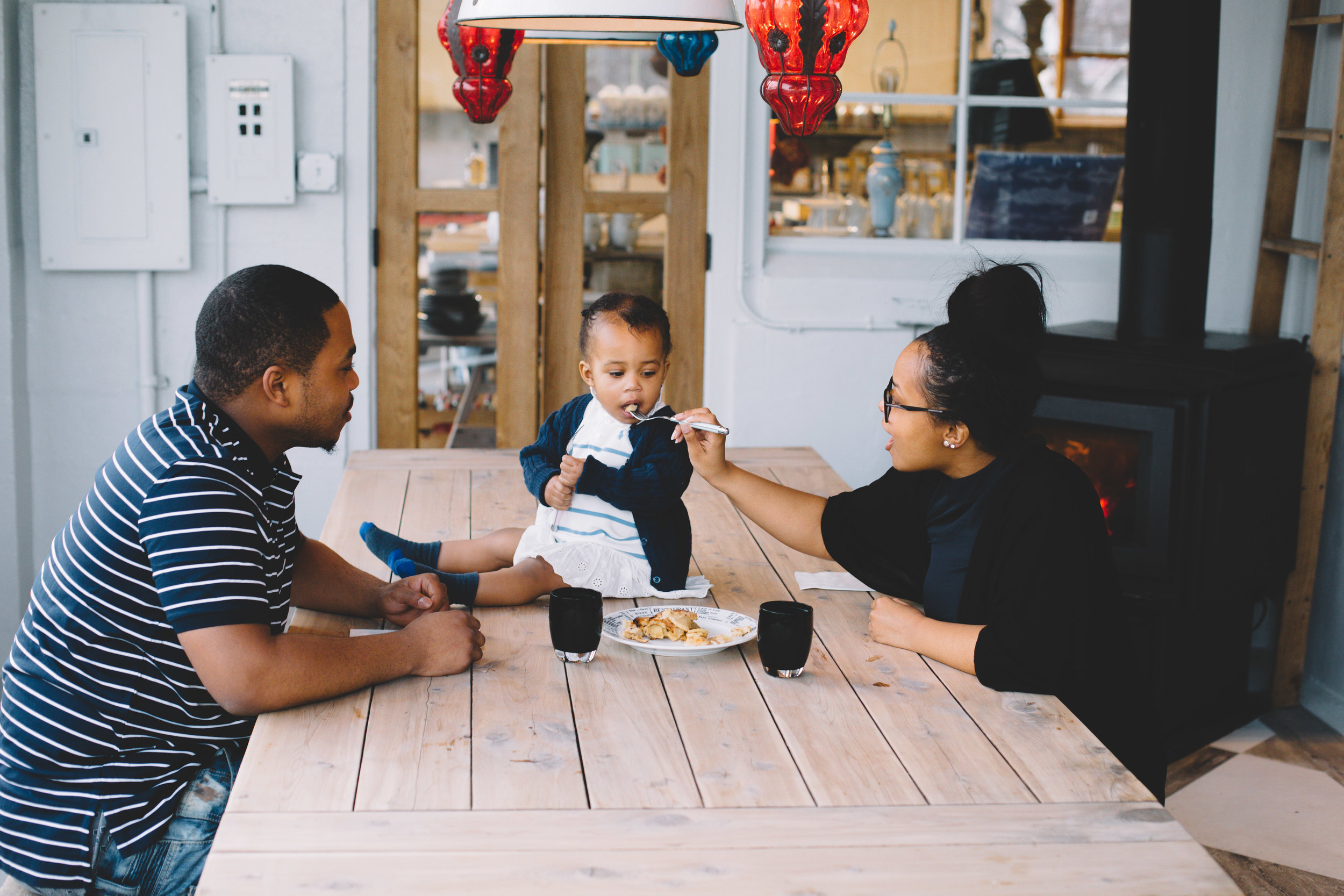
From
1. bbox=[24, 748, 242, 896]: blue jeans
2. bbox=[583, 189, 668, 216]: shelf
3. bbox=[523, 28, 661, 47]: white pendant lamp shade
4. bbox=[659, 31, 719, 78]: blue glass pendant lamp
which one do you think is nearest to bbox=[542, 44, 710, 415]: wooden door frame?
bbox=[583, 189, 668, 216]: shelf

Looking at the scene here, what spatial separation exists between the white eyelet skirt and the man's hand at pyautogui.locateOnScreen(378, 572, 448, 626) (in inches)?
7.1

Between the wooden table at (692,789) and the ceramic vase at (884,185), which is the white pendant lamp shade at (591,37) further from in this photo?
the ceramic vase at (884,185)

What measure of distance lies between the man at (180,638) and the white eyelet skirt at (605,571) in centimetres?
32

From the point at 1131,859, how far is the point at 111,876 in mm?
1085

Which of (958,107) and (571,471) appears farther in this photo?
(958,107)

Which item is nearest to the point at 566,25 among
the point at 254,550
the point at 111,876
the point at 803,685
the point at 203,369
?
the point at 203,369

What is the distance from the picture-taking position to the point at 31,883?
54.9 inches

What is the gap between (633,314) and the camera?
1959mm

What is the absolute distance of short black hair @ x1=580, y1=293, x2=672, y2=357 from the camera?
196 centimetres

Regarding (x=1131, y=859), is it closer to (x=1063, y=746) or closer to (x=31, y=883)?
(x=1063, y=746)

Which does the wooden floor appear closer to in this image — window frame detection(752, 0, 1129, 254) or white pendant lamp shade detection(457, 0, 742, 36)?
window frame detection(752, 0, 1129, 254)

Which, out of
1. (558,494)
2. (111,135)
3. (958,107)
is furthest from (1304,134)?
(111,135)

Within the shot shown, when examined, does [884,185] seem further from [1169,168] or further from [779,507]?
[779,507]

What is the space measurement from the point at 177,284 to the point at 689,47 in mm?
2245
